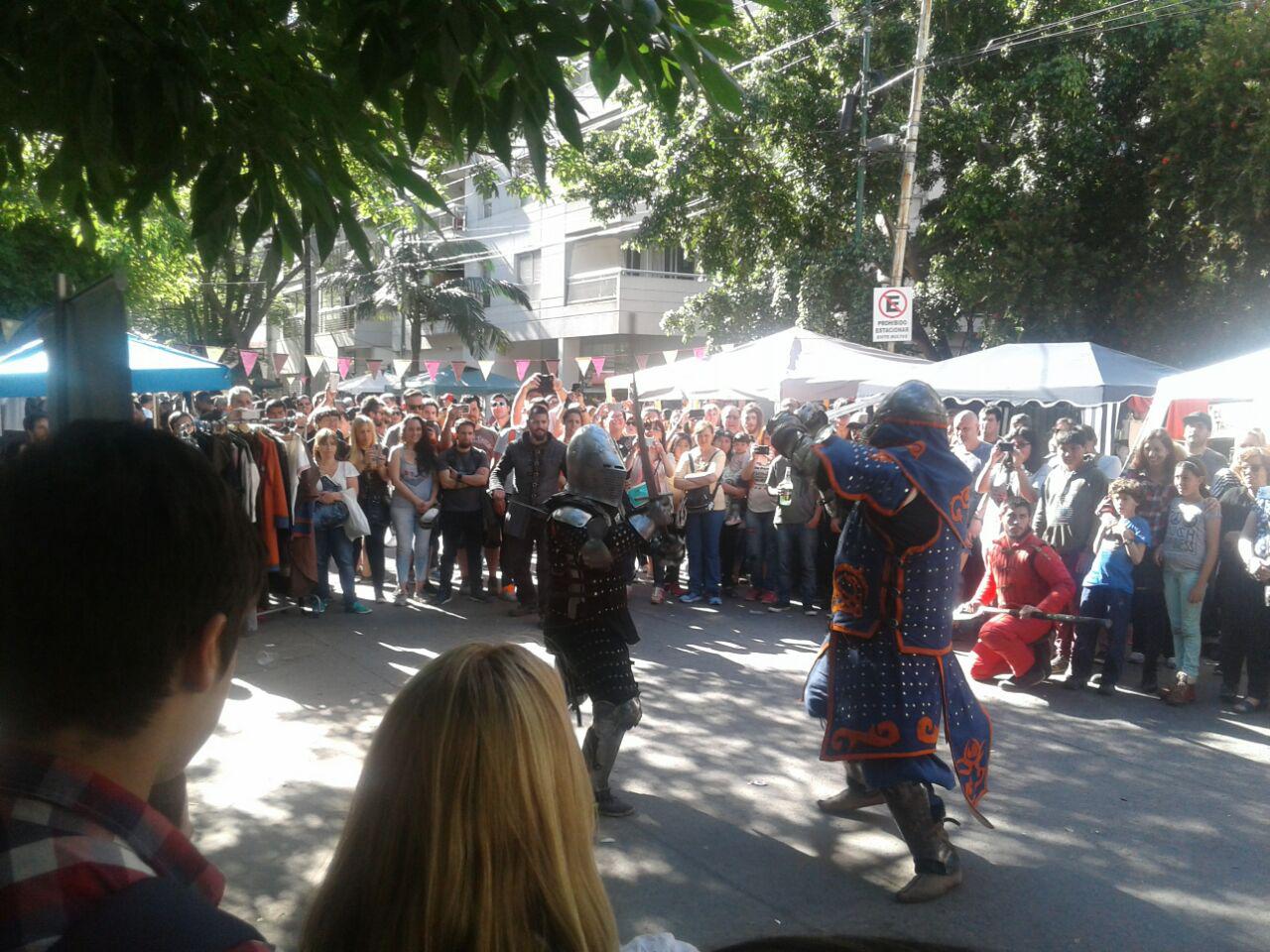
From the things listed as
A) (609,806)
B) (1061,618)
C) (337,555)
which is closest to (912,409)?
(609,806)

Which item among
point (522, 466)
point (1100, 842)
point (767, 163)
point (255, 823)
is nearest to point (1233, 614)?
point (1100, 842)

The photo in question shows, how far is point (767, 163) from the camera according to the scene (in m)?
18.4

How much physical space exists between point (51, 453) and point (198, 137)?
2.16 m

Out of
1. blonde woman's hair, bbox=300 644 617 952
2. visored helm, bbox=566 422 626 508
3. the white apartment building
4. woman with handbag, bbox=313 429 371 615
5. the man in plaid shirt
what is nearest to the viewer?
the man in plaid shirt

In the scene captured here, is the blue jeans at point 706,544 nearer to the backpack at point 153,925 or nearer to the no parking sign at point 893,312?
the no parking sign at point 893,312

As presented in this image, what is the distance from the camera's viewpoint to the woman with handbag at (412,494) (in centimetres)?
986

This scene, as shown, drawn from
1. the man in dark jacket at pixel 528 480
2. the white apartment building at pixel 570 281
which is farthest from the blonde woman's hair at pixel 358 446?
the white apartment building at pixel 570 281

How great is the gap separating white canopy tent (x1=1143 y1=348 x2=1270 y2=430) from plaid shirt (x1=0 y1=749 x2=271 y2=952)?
9651 mm

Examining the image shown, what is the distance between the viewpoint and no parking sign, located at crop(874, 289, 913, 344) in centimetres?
1365

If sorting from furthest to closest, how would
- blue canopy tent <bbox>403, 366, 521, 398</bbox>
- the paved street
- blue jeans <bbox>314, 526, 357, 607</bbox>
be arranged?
blue canopy tent <bbox>403, 366, 521, 398</bbox> < blue jeans <bbox>314, 526, 357, 607</bbox> < the paved street

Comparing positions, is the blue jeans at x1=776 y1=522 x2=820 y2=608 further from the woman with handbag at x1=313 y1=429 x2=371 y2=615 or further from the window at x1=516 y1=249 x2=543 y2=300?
the window at x1=516 y1=249 x2=543 y2=300

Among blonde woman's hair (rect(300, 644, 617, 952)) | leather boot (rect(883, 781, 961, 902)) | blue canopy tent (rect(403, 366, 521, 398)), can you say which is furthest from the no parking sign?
blue canopy tent (rect(403, 366, 521, 398))

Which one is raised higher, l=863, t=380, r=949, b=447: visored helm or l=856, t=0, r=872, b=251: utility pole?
l=856, t=0, r=872, b=251: utility pole

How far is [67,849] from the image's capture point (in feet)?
3.00
